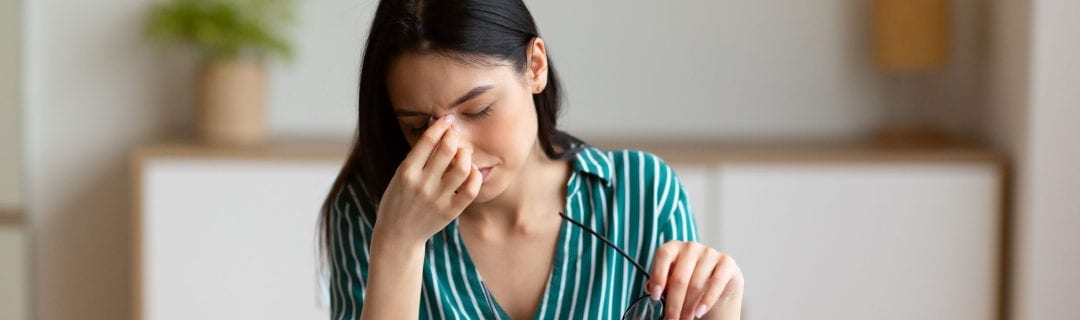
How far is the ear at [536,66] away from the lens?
4.89 feet

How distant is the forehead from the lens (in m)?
1.38

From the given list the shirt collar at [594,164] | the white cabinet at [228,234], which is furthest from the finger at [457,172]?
the white cabinet at [228,234]

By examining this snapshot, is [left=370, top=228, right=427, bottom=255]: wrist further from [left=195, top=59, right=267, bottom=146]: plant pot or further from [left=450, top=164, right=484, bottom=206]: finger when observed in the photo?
[left=195, top=59, right=267, bottom=146]: plant pot

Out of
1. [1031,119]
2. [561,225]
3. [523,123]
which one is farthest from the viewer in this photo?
[1031,119]

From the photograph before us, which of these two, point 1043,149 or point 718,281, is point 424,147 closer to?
point 718,281

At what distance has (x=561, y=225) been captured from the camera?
164 centimetres

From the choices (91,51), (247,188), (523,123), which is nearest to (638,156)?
(523,123)

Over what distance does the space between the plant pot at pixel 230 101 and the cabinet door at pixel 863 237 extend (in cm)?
97

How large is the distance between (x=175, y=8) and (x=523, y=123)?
163 centimetres

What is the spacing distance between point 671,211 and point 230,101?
1477 mm

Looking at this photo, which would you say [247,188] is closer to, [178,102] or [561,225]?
[178,102]

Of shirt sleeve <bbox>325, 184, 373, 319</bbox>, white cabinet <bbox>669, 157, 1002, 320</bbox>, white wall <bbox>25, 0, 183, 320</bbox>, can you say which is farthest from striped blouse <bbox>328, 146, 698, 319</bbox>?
white wall <bbox>25, 0, 183, 320</bbox>

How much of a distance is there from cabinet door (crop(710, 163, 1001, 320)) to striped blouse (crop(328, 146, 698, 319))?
1152 mm

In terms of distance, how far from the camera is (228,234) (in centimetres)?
280
